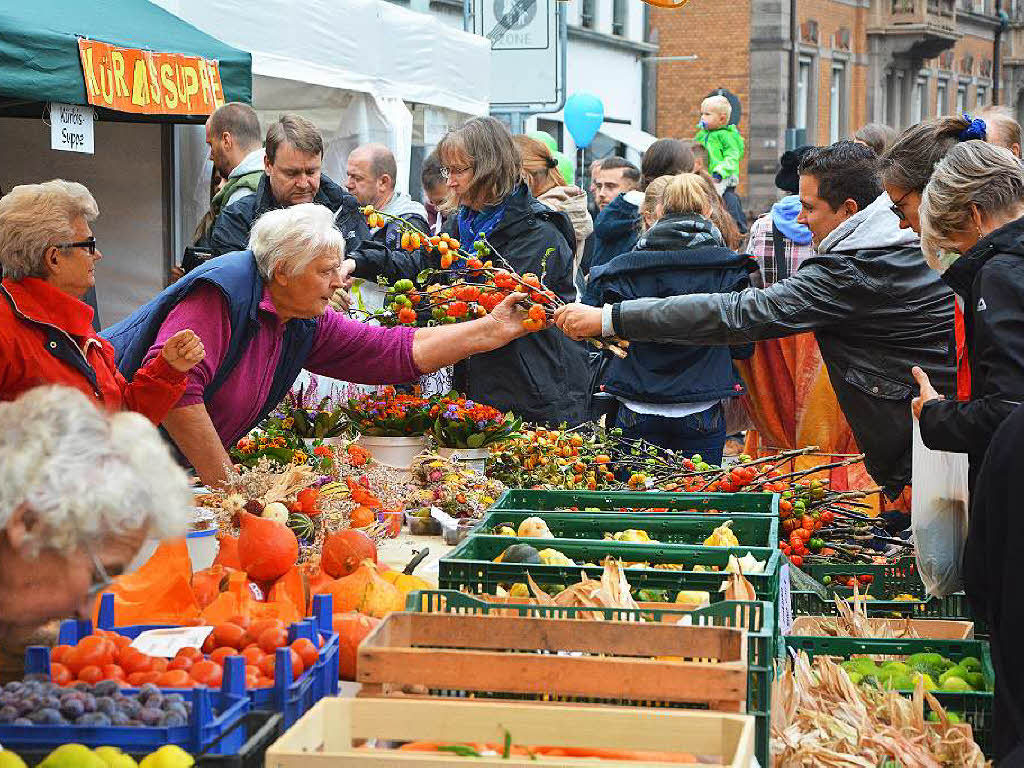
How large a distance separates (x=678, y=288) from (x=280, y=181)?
186 centimetres

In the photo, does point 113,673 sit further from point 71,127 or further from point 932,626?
point 71,127

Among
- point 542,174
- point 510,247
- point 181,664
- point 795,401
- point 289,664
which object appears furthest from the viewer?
point 542,174

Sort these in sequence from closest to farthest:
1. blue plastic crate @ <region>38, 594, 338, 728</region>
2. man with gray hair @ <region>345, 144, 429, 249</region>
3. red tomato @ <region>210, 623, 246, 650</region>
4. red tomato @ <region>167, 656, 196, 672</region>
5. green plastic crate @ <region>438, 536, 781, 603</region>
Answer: blue plastic crate @ <region>38, 594, 338, 728</region>
red tomato @ <region>167, 656, 196, 672</region>
red tomato @ <region>210, 623, 246, 650</region>
green plastic crate @ <region>438, 536, 781, 603</region>
man with gray hair @ <region>345, 144, 429, 249</region>

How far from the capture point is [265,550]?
3.35 meters

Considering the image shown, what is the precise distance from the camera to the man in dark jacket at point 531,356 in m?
5.83

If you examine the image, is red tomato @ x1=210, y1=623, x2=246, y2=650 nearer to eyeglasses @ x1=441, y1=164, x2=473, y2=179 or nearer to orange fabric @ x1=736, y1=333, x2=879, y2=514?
eyeglasses @ x1=441, y1=164, x2=473, y2=179

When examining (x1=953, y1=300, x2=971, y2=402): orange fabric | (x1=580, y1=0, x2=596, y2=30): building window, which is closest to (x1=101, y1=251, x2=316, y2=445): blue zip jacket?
(x1=953, y1=300, x2=971, y2=402): orange fabric

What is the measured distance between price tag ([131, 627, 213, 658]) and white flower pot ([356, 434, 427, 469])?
2.54 meters

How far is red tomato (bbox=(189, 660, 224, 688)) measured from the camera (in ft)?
8.16

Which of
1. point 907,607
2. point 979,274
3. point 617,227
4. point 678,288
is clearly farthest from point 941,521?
point 617,227

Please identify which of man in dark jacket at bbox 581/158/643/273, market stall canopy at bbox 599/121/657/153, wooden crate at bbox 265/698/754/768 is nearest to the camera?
wooden crate at bbox 265/698/754/768

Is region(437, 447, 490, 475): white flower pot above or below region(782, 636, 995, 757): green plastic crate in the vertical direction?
above

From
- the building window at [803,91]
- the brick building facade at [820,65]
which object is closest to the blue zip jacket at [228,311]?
the brick building facade at [820,65]

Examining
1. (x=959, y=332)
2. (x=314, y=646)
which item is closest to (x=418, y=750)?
(x=314, y=646)
